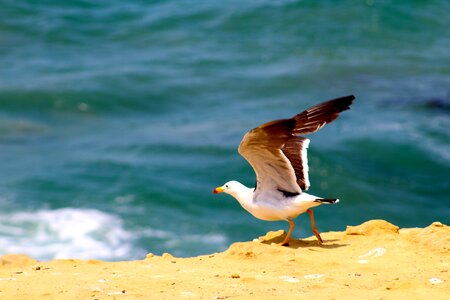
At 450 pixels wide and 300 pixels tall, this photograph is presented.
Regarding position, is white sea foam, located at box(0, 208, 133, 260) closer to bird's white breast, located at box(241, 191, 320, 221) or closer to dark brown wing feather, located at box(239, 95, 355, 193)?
bird's white breast, located at box(241, 191, 320, 221)

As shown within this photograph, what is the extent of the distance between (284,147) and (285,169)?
0.31 meters

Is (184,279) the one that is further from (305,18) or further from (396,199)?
(305,18)

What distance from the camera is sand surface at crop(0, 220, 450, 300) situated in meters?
7.75

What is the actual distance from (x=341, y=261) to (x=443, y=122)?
15157 mm

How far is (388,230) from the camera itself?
10.1 metres

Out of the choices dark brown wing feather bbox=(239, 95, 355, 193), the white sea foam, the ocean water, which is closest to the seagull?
dark brown wing feather bbox=(239, 95, 355, 193)

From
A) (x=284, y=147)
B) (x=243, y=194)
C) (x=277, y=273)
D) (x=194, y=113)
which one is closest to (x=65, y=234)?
(x=194, y=113)

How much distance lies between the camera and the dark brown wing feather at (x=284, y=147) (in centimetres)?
962

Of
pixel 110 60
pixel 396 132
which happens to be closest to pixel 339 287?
pixel 396 132

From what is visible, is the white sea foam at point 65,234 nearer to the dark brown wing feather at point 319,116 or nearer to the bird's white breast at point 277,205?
the bird's white breast at point 277,205

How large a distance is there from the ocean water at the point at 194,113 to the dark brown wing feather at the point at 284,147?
8.54 m

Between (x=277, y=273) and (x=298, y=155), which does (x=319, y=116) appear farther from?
(x=277, y=273)

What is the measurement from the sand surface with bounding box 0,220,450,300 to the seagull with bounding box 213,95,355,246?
35 cm

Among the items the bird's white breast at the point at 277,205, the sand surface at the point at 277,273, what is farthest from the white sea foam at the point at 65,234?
the bird's white breast at the point at 277,205
